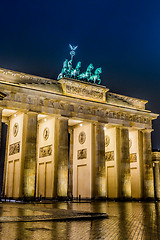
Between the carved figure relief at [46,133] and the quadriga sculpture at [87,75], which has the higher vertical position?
the quadriga sculpture at [87,75]

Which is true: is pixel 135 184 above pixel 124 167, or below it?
below

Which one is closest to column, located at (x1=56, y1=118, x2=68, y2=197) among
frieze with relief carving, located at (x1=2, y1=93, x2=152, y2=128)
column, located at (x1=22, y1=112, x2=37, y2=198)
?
frieze with relief carving, located at (x1=2, y1=93, x2=152, y2=128)

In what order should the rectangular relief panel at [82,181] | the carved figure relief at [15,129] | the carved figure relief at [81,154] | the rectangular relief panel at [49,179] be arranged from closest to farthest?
the rectangular relief panel at [49,179] < the carved figure relief at [15,129] < the rectangular relief panel at [82,181] < the carved figure relief at [81,154]

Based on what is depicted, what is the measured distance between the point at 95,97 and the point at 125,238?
2744 cm

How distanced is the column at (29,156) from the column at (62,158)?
114 inches

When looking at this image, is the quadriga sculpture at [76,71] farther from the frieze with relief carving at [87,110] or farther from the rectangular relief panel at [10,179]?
the rectangular relief panel at [10,179]

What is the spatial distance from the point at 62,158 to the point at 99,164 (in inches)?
195

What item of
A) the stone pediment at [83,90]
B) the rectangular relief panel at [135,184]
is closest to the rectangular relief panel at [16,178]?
the stone pediment at [83,90]

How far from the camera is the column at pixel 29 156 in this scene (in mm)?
27125

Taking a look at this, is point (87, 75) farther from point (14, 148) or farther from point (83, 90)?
point (14, 148)

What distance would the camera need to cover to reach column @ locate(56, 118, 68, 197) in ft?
95.3

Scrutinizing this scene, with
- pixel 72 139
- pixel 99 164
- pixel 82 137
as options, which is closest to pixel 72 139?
pixel 72 139

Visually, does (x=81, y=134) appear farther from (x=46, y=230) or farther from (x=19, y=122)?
(x=46, y=230)

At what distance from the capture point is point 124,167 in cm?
3456
